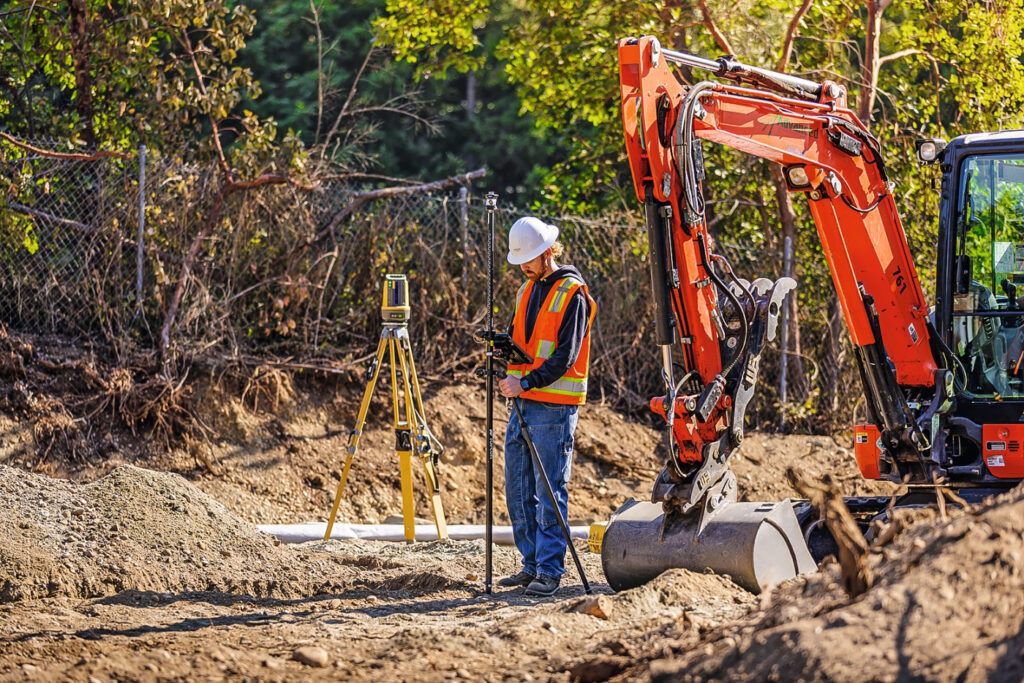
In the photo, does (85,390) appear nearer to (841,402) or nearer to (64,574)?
(64,574)

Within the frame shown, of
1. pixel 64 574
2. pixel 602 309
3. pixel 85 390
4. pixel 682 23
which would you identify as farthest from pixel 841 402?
pixel 64 574

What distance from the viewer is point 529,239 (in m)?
7.12

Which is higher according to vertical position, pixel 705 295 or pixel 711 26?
pixel 711 26

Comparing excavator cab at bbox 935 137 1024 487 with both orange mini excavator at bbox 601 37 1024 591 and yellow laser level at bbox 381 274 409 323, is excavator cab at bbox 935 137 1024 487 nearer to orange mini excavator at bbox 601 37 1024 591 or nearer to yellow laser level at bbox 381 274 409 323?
orange mini excavator at bbox 601 37 1024 591

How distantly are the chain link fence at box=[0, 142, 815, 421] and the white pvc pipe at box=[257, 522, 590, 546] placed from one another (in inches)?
90.3

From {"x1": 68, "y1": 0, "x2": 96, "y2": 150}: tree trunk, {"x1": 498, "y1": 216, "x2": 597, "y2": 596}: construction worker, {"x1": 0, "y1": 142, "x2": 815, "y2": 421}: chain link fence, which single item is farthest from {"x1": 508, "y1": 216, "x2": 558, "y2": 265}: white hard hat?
{"x1": 68, "y1": 0, "x2": 96, "y2": 150}: tree trunk

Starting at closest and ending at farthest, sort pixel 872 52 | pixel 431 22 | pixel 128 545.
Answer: pixel 128 545, pixel 872 52, pixel 431 22

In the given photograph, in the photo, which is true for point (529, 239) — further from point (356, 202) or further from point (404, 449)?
point (356, 202)

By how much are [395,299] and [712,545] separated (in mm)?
3242

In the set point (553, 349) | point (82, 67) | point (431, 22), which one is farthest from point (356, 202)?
point (553, 349)

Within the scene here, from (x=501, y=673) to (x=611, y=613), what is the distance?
3.19 feet

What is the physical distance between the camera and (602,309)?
13.1 m

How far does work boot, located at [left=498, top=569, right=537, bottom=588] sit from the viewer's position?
287 inches

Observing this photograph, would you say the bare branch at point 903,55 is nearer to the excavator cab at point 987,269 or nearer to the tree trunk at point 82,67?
the excavator cab at point 987,269
